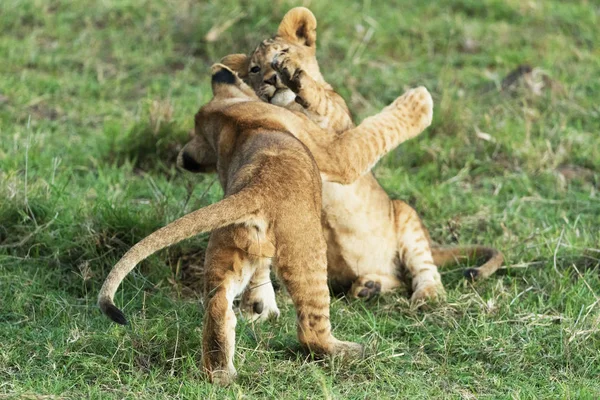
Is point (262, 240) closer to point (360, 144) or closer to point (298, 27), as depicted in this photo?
point (360, 144)

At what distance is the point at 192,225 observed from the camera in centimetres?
389

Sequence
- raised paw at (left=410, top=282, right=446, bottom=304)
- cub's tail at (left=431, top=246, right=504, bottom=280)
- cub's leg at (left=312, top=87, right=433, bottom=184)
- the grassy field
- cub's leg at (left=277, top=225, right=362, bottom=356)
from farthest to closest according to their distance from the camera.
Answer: cub's tail at (left=431, top=246, right=504, bottom=280), raised paw at (left=410, top=282, right=446, bottom=304), cub's leg at (left=312, top=87, right=433, bottom=184), the grassy field, cub's leg at (left=277, top=225, right=362, bottom=356)

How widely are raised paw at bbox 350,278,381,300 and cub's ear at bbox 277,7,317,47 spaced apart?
4.42ft

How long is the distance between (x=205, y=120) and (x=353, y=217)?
38.0 inches

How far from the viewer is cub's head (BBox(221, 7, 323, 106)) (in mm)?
5391

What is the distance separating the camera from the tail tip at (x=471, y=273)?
530 cm

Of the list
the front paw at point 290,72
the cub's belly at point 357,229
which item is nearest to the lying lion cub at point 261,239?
the front paw at point 290,72

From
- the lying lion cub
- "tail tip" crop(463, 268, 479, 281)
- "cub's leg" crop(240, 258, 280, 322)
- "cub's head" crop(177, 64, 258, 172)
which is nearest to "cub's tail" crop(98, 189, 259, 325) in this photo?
the lying lion cub

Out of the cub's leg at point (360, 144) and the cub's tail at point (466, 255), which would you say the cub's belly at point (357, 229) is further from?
the cub's leg at point (360, 144)

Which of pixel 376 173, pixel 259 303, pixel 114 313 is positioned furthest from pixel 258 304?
pixel 376 173

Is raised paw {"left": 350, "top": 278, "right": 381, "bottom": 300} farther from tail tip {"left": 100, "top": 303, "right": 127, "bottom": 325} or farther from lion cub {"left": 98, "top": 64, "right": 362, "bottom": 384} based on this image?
tail tip {"left": 100, "top": 303, "right": 127, "bottom": 325}

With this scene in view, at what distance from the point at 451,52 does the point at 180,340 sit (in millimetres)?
4993

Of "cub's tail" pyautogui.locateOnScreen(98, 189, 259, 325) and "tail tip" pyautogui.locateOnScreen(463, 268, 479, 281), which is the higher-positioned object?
"cub's tail" pyautogui.locateOnScreen(98, 189, 259, 325)

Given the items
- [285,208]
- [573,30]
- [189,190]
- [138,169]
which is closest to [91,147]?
[138,169]
